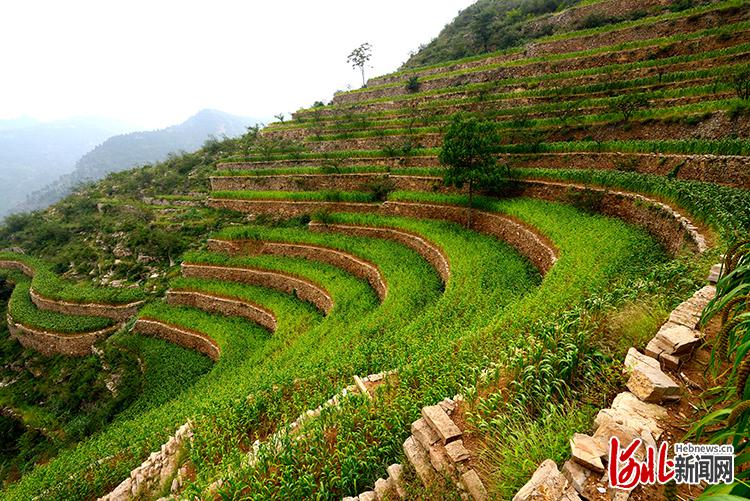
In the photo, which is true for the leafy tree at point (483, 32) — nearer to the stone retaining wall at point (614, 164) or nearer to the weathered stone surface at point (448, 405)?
the stone retaining wall at point (614, 164)

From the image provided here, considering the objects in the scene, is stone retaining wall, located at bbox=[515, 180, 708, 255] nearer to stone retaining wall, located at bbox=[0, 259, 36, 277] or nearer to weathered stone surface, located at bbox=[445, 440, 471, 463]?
weathered stone surface, located at bbox=[445, 440, 471, 463]

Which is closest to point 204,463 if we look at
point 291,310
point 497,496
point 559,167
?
point 497,496

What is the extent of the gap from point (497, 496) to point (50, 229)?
182 feet

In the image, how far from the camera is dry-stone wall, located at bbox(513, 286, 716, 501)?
8.99 ft

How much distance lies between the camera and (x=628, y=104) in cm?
1836

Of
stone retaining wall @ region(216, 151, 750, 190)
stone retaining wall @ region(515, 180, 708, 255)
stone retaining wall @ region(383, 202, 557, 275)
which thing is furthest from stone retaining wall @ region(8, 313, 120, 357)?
stone retaining wall @ region(515, 180, 708, 255)

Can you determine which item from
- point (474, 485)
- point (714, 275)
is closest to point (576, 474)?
point (474, 485)

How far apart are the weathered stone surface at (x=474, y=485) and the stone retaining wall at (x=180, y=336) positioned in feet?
55.6

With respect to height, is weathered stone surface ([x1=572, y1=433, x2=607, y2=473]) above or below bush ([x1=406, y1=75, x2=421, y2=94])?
below

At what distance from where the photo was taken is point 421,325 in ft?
33.0

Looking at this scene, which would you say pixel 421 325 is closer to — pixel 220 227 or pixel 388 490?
pixel 388 490

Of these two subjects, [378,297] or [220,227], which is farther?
[220,227]

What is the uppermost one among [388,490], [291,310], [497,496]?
[497,496]

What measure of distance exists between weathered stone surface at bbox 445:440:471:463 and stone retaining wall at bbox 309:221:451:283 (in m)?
10.4
